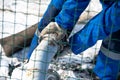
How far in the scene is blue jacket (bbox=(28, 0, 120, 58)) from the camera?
7.54ft

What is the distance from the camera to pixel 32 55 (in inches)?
90.6

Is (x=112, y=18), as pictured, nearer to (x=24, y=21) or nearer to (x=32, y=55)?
(x=32, y=55)

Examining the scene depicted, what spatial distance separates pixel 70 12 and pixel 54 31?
162 mm

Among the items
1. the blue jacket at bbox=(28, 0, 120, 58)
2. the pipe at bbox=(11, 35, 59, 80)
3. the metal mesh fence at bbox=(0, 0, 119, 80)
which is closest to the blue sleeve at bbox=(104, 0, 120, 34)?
the blue jacket at bbox=(28, 0, 120, 58)

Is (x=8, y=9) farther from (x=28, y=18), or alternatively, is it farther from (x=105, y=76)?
(x=105, y=76)

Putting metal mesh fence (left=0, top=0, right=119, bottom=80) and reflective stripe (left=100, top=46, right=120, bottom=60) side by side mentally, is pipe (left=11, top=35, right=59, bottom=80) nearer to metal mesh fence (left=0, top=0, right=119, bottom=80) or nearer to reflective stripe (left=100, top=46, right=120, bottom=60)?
metal mesh fence (left=0, top=0, right=119, bottom=80)

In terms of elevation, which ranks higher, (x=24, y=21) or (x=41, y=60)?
(x=24, y=21)

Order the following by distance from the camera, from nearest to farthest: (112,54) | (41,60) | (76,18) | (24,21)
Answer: (41,60) → (112,54) → (76,18) → (24,21)

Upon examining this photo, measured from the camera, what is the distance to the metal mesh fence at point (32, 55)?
7.51 feet

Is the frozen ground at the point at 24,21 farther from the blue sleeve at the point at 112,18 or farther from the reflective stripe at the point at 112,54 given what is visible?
the blue sleeve at the point at 112,18

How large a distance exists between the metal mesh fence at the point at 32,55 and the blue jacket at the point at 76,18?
0.09 meters

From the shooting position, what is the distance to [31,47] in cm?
262

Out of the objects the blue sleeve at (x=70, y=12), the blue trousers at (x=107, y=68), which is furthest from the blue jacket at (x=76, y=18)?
the blue trousers at (x=107, y=68)

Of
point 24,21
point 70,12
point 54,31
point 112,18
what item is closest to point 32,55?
point 54,31
